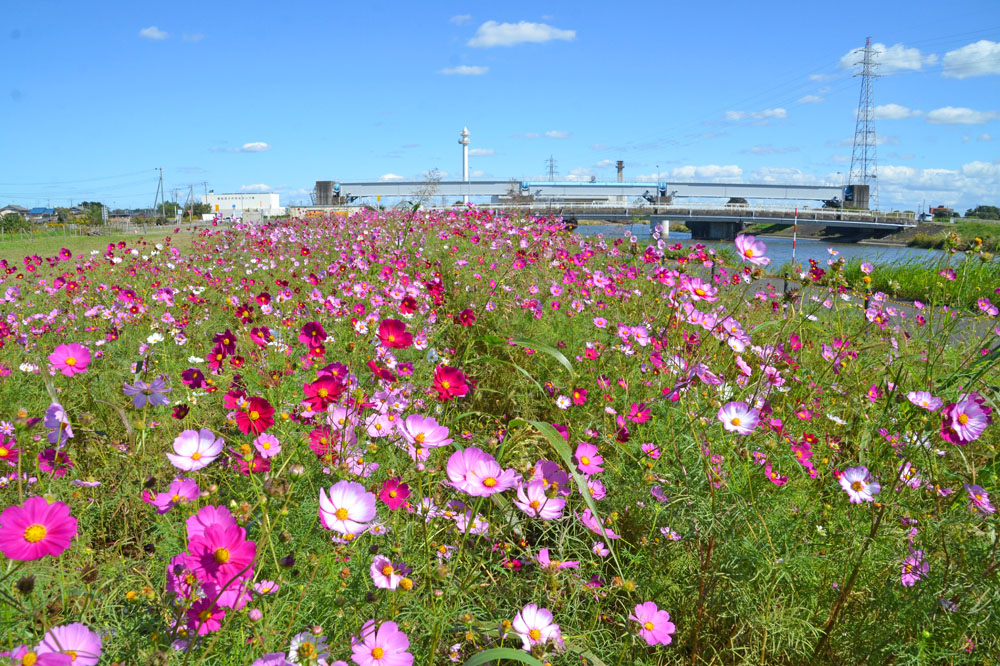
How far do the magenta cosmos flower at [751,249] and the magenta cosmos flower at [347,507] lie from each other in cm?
117

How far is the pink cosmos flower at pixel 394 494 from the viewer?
1.04 metres

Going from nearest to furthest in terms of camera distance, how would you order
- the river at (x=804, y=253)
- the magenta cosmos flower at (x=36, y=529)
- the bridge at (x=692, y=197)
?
the magenta cosmos flower at (x=36, y=529) < the river at (x=804, y=253) < the bridge at (x=692, y=197)

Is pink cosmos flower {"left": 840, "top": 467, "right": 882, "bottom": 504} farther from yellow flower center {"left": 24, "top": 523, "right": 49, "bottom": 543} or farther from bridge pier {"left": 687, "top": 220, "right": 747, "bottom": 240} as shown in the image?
bridge pier {"left": 687, "top": 220, "right": 747, "bottom": 240}

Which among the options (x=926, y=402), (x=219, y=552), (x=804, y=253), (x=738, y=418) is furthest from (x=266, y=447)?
(x=804, y=253)

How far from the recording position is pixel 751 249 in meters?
1.60

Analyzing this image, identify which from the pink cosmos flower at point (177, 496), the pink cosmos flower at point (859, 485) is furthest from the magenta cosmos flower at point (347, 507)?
the pink cosmos flower at point (859, 485)

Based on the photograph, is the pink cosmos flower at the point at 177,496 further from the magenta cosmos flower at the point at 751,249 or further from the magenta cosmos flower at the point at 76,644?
the magenta cosmos flower at the point at 751,249

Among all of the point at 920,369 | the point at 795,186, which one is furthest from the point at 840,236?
the point at 920,369

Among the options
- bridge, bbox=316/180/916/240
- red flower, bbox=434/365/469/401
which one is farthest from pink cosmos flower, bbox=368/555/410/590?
bridge, bbox=316/180/916/240

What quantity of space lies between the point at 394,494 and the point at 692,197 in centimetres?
7350

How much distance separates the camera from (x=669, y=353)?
1891mm

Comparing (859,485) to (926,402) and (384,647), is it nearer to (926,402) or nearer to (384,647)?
(926,402)

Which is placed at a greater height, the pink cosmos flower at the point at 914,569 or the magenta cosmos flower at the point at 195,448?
the magenta cosmos flower at the point at 195,448

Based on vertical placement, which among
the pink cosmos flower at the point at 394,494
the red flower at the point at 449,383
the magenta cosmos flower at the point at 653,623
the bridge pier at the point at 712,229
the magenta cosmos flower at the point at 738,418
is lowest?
the magenta cosmos flower at the point at 653,623
